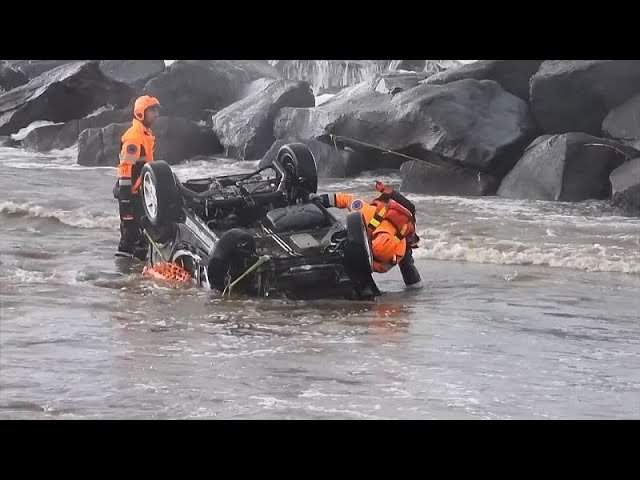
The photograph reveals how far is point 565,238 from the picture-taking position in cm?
1591

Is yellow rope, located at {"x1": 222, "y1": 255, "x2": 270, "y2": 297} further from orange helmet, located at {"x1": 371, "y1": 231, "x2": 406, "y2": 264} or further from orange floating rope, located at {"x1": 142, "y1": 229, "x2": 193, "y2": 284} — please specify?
orange helmet, located at {"x1": 371, "y1": 231, "x2": 406, "y2": 264}

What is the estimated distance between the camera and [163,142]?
25391mm

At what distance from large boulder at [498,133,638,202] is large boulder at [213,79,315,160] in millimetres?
7531

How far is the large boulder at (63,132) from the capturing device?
27781mm

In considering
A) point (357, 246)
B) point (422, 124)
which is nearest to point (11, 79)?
point (422, 124)

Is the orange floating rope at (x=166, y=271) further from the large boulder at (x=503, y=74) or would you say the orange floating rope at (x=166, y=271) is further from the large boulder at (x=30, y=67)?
the large boulder at (x=30, y=67)

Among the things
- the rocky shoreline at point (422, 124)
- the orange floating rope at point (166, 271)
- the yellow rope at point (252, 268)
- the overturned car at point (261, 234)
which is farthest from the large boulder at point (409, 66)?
the yellow rope at point (252, 268)

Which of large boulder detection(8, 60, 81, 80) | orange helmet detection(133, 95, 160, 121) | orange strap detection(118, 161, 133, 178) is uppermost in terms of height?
large boulder detection(8, 60, 81, 80)

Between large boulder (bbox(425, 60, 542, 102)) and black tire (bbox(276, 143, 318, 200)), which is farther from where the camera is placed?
large boulder (bbox(425, 60, 542, 102))

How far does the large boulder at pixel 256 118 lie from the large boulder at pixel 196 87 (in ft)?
7.78

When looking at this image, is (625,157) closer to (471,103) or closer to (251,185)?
(471,103)

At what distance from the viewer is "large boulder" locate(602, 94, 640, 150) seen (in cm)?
2027

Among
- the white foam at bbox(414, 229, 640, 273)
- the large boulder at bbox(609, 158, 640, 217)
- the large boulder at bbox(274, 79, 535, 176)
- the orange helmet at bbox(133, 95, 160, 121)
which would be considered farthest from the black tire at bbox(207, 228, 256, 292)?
the large boulder at bbox(274, 79, 535, 176)

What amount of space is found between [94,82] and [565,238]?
16551 mm
